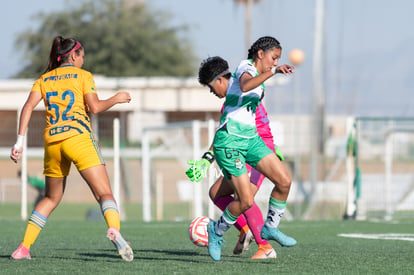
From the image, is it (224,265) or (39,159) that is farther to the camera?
(39,159)

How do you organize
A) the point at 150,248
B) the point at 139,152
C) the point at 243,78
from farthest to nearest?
the point at 139,152 < the point at 150,248 < the point at 243,78

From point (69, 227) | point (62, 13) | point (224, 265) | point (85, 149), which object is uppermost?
point (62, 13)

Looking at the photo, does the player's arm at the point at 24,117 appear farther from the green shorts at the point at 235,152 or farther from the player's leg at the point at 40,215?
the green shorts at the point at 235,152

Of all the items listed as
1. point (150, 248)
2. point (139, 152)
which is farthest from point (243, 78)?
point (139, 152)

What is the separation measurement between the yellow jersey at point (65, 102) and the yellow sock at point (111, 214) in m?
Result: 0.66

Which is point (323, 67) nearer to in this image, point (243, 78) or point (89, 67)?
point (89, 67)

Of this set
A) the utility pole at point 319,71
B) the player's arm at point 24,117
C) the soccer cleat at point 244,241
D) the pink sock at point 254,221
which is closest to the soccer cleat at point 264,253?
the pink sock at point 254,221

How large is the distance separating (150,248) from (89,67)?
47.6m

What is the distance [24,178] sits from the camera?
18.5m

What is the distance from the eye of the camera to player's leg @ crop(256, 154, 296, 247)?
760 cm

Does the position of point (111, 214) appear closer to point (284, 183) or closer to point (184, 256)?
point (184, 256)

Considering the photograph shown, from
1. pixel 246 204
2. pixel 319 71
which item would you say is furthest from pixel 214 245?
pixel 319 71

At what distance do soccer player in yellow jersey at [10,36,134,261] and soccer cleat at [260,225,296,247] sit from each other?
52.7 inches

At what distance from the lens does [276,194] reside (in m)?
7.86
